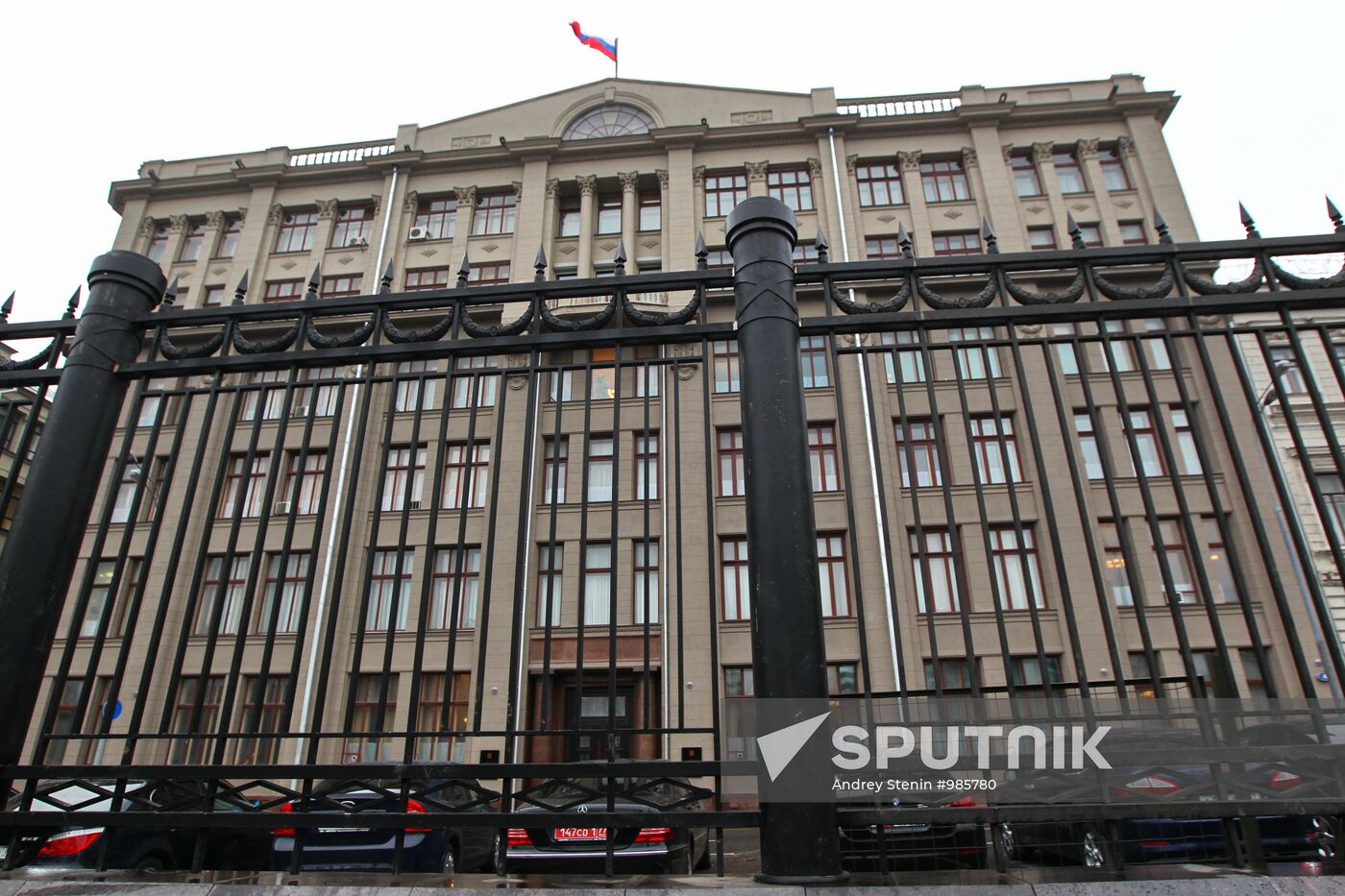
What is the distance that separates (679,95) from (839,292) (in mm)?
27019

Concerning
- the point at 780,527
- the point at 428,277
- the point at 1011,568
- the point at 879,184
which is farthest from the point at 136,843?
the point at 879,184

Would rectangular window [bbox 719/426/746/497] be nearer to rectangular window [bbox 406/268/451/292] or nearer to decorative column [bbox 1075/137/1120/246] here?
rectangular window [bbox 406/268/451/292]

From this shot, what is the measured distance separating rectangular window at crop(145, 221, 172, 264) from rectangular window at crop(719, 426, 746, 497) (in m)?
22.4

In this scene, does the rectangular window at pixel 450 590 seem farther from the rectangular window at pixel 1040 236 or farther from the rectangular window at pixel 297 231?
the rectangular window at pixel 1040 236

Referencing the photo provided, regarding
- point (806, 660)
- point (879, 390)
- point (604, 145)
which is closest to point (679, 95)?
point (604, 145)

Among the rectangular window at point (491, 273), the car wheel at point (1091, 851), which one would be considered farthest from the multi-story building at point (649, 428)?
the car wheel at point (1091, 851)

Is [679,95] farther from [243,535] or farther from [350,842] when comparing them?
[350,842]

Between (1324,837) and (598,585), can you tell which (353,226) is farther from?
(1324,837)

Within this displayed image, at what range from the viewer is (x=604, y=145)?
27203mm

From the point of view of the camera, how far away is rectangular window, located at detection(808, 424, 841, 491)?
21.3 metres

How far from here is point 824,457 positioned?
21.7m

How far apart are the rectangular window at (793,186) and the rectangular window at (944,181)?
13.1 feet

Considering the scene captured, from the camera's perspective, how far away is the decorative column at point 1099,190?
24.6 metres

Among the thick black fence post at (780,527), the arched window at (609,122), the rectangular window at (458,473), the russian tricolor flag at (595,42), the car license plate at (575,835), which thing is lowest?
the car license plate at (575,835)
